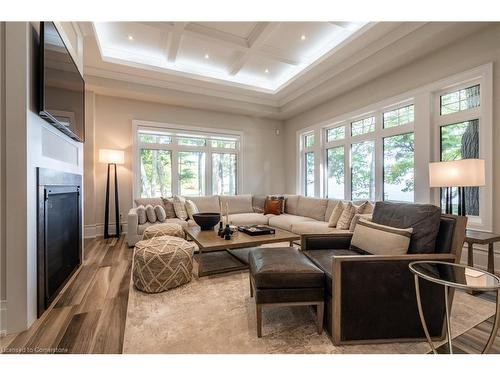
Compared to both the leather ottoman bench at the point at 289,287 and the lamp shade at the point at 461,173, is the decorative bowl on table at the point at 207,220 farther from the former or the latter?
the lamp shade at the point at 461,173

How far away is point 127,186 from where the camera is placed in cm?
487

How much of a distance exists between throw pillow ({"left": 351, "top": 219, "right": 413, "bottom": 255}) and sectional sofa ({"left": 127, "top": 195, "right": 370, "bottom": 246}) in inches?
51.5

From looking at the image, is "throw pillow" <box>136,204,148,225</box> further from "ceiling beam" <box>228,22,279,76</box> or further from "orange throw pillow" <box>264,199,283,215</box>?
"ceiling beam" <box>228,22,279,76</box>

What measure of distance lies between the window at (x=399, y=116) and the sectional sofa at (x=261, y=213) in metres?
1.58

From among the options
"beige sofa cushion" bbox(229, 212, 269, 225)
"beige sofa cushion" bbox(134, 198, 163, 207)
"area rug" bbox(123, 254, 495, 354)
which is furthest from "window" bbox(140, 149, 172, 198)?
"area rug" bbox(123, 254, 495, 354)

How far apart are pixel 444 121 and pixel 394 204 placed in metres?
2.04

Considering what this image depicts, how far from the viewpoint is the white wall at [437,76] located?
263cm

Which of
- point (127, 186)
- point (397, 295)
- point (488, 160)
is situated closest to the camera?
point (397, 295)

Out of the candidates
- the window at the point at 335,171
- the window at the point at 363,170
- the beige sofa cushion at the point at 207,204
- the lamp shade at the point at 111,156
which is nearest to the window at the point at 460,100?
the window at the point at 363,170

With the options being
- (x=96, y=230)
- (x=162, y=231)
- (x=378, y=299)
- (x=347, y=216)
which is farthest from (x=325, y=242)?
(x=96, y=230)

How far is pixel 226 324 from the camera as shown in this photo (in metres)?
1.75

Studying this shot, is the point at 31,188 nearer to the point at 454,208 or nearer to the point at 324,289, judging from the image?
the point at 324,289

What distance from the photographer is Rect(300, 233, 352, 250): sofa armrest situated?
2.26 m
